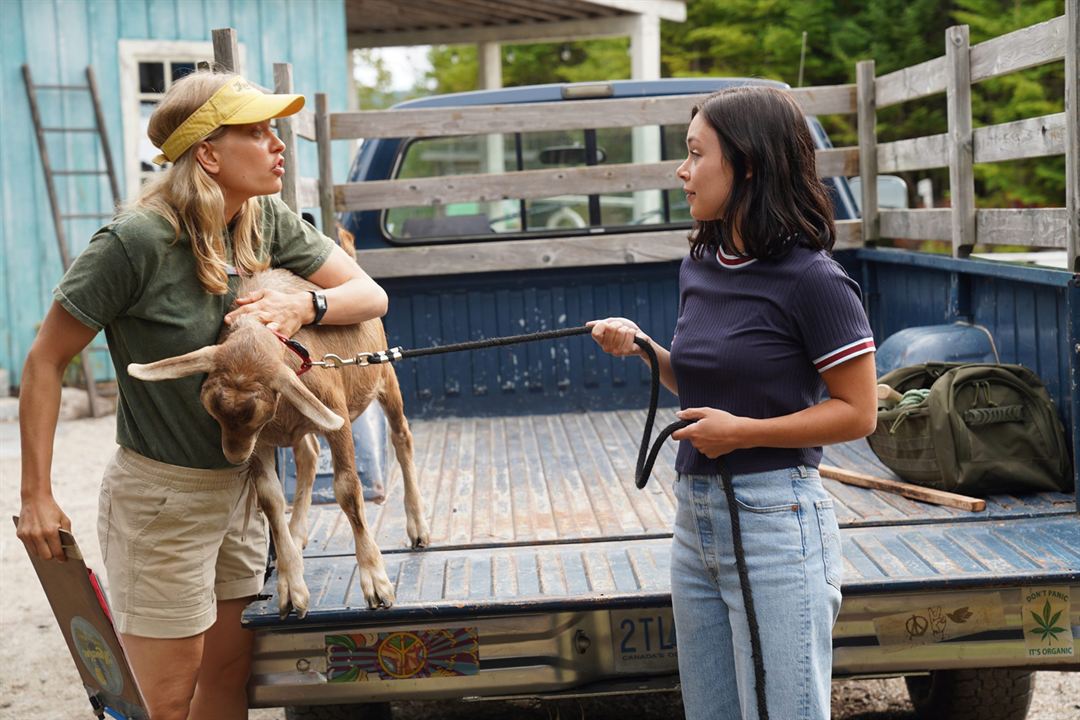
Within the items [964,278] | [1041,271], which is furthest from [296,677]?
[964,278]

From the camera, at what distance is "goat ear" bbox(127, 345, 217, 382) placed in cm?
292

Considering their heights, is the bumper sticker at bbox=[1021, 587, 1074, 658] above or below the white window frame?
below

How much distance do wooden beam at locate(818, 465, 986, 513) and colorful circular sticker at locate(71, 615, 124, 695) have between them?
7.10 ft

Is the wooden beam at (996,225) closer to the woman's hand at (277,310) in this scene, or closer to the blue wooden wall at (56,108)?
the woman's hand at (277,310)

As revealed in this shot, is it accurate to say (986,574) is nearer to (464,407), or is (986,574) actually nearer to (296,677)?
(296,677)

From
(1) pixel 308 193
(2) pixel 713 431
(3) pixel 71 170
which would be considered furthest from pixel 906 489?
(3) pixel 71 170

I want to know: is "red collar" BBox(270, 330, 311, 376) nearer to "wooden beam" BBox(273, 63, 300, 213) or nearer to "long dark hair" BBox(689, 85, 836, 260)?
"long dark hair" BBox(689, 85, 836, 260)

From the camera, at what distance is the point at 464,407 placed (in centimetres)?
614

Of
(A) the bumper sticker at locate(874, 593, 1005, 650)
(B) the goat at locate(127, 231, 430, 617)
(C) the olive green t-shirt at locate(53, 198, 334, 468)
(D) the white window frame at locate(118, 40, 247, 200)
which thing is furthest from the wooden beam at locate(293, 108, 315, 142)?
(D) the white window frame at locate(118, 40, 247, 200)

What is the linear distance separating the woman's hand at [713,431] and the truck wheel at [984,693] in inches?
79.0

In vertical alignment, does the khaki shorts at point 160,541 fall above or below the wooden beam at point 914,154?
below

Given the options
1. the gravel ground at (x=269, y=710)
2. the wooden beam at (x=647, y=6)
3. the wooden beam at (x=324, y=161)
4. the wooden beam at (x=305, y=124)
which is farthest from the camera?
the wooden beam at (x=647, y=6)

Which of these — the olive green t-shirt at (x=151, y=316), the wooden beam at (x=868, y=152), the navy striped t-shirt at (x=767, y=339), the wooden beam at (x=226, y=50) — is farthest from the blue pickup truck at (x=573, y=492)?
the wooden beam at (x=226, y=50)

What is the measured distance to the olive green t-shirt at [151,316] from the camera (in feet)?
9.88
